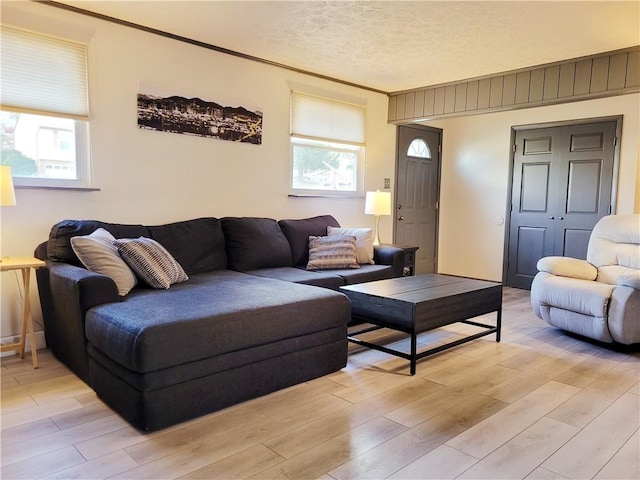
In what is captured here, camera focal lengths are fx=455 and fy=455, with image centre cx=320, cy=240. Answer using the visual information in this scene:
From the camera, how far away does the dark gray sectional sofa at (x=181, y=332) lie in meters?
2.05

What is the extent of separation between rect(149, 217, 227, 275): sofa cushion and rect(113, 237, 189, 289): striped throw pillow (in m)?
0.43

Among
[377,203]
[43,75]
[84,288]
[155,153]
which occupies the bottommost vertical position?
[84,288]

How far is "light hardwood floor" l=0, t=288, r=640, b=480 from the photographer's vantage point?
1.81 meters

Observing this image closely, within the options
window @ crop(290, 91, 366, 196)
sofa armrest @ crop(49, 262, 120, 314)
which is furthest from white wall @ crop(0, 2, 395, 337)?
sofa armrest @ crop(49, 262, 120, 314)

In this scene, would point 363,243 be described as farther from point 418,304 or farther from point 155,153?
point 155,153

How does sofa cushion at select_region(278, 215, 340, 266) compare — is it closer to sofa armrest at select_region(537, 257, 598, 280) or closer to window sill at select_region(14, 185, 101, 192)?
window sill at select_region(14, 185, 101, 192)

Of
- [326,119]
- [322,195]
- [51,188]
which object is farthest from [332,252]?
[51,188]

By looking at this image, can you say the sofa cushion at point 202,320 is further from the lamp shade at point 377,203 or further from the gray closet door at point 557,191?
the gray closet door at point 557,191

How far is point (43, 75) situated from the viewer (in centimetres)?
304

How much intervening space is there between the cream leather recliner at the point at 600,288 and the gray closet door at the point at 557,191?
4.17 ft

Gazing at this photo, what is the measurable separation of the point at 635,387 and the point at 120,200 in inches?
144

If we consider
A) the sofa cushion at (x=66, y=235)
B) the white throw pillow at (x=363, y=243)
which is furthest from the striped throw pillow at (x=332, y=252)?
the sofa cushion at (x=66, y=235)

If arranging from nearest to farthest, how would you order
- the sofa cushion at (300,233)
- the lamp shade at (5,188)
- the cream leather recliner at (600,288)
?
the lamp shade at (5,188) → the cream leather recliner at (600,288) → the sofa cushion at (300,233)

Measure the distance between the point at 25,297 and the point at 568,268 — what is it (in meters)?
3.93
